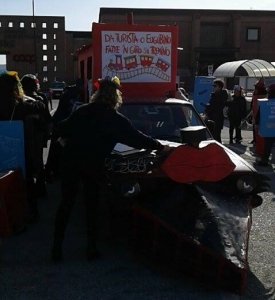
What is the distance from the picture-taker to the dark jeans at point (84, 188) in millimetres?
4578

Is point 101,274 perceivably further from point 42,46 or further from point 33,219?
point 42,46

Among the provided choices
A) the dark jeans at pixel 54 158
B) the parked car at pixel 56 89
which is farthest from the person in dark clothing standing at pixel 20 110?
the parked car at pixel 56 89

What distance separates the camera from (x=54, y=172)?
7.28 meters

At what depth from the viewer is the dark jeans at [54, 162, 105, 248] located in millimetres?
4578

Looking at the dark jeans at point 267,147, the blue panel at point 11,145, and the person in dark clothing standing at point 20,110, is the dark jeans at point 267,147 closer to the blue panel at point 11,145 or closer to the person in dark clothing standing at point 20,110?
the person in dark clothing standing at point 20,110

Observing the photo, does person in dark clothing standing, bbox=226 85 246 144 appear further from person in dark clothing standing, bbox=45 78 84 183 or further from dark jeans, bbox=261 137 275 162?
person in dark clothing standing, bbox=45 78 84 183

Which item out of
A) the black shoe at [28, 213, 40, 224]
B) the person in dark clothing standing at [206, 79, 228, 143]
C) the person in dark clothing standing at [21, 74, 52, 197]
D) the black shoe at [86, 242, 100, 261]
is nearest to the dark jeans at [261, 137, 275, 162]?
the person in dark clothing standing at [206, 79, 228, 143]

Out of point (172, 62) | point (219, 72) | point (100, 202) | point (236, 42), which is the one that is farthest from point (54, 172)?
point (236, 42)

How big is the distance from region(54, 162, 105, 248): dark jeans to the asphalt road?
0.19 meters

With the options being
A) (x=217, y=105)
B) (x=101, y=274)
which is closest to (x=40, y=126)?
(x=101, y=274)

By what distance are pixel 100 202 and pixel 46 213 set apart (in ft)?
6.14

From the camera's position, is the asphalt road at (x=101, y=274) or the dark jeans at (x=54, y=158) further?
the dark jeans at (x=54, y=158)

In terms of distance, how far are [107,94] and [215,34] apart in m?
47.8

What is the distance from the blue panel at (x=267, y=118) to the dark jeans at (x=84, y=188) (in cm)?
632
